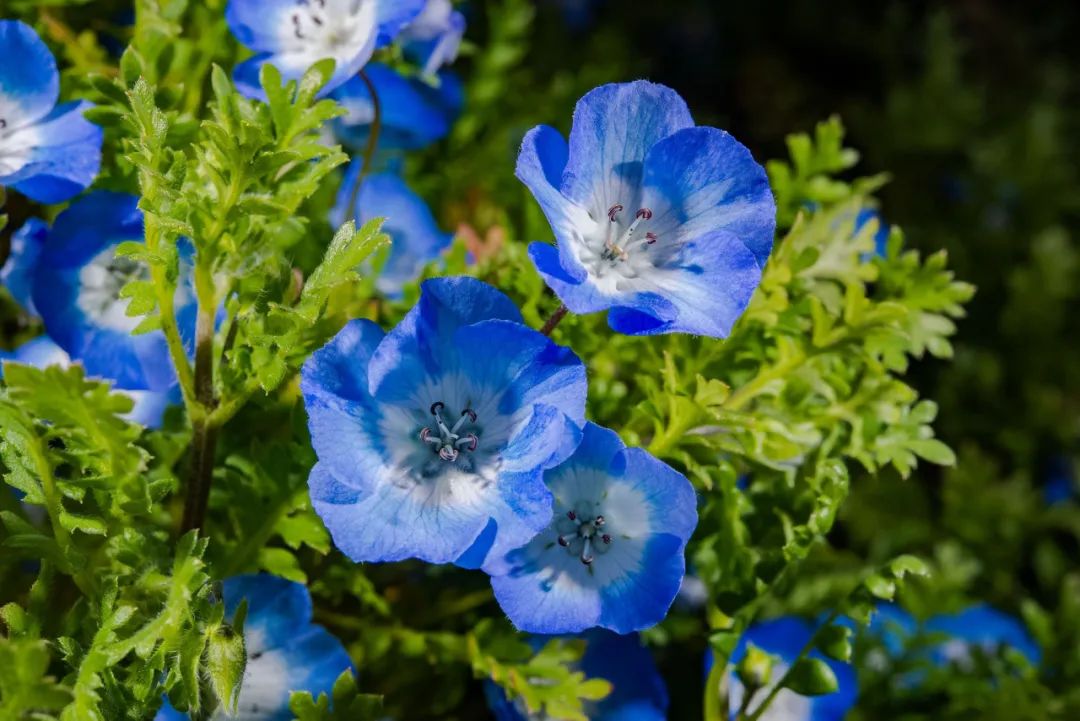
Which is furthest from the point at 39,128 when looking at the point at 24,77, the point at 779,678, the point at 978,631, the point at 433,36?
the point at 978,631

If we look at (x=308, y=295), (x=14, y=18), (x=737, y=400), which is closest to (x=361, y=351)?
(x=308, y=295)

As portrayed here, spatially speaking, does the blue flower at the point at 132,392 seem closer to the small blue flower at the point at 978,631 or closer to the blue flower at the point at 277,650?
the blue flower at the point at 277,650

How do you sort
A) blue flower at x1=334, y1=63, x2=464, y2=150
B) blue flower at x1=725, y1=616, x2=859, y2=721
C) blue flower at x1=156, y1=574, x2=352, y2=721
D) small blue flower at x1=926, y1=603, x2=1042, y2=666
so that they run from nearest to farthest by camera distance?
1. blue flower at x1=156, y1=574, x2=352, y2=721
2. blue flower at x1=725, y1=616, x2=859, y2=721
3. blue flower at x1=334, y1=63, x2=464, y2=150
4. small blue flower at x1=926, y1=603, x2=1042, y2=666

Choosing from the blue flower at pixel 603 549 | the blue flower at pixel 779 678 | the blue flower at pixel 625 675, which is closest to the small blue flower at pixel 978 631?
the blue flower at pixel 779 678

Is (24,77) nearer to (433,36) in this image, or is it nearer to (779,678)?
(433,36)

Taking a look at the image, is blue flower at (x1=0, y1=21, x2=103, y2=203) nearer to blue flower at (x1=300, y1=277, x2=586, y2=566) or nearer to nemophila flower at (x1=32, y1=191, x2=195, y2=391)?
nemophila flower at (x1=32, y1=191, x2=195, y2=391)

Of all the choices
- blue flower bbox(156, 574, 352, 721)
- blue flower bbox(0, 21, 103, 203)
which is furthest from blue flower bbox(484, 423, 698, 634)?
blue flower bbox(0, 21, 103, 203)

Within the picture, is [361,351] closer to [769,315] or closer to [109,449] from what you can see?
[109,449]
